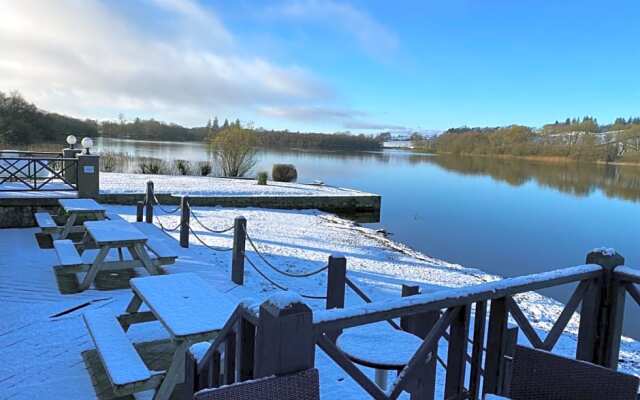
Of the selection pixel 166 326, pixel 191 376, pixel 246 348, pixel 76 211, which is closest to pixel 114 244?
pixel 76 211

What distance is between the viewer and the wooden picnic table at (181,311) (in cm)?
292

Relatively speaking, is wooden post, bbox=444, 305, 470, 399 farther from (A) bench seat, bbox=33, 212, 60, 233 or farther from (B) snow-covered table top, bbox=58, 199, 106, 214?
(A) bench seat, bbox=33, 212, 60, 233

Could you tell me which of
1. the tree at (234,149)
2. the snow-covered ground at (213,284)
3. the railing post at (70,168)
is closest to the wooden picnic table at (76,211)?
the snow-covered ground at (213,284)

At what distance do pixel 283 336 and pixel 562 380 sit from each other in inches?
48.0

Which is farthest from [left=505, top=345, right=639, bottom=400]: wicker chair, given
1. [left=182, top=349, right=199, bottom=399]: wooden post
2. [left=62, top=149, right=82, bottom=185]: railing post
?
[left=62, top=149, right=82, bottom=185]: railing post

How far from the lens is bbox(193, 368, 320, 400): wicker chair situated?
4.61 ft

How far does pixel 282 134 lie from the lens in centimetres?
7944

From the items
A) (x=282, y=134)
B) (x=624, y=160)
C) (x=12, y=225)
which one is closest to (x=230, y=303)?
(x=12, y=225)

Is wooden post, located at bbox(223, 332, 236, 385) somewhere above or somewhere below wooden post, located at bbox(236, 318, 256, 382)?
below

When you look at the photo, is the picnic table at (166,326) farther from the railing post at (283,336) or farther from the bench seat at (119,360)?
the railing post at (283,336)

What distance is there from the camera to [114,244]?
538cm

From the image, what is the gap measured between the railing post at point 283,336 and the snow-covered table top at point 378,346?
0.99m

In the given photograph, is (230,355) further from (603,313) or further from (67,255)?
(67,255)

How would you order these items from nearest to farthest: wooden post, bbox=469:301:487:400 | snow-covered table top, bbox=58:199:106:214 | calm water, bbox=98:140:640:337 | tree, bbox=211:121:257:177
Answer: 1. wooden post, bbox=469:301:487:400
2. snow-covered table top, bbox=58:199:106:214
3. calm water, bbox=98:140:640:337
4. tree, bbox=211:121:257:177
